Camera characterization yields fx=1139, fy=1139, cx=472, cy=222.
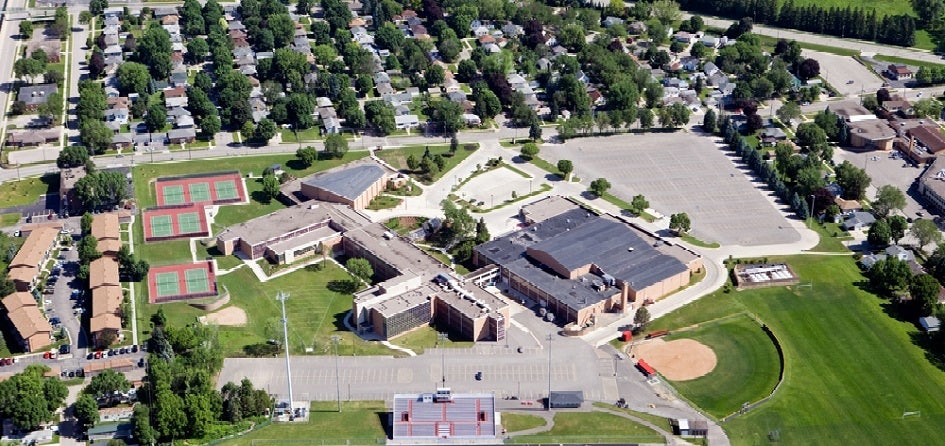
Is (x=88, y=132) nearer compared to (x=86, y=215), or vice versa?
(x=86, y=215)

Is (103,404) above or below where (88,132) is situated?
below

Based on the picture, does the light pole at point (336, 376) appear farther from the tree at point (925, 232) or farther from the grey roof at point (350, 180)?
the tree at point (925, 232)

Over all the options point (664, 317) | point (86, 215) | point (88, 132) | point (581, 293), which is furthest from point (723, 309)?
point (88, 132)

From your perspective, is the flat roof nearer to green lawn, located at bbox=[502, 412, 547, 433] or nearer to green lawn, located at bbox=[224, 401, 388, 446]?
green lawn, located at bbox=[224, 401, 388, 446]

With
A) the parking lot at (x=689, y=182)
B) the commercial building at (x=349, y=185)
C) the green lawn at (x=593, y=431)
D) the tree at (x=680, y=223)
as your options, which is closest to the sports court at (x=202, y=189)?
the commercial building at (x=349, y=185)

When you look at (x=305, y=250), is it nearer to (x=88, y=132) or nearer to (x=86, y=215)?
(x=86, y=215)

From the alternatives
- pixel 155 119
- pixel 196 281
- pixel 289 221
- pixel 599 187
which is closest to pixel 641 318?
pixel 599 187

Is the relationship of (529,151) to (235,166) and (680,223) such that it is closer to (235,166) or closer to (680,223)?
(680,223)

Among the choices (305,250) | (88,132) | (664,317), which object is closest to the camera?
(664,317)
